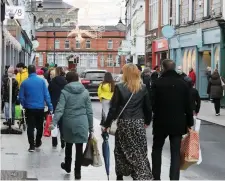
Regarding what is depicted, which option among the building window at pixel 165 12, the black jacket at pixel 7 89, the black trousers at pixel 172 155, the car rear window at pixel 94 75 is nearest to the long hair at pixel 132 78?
the black trousers at pixel 172 155

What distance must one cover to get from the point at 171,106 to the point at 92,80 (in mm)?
24811

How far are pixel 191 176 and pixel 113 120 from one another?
7.32 ft

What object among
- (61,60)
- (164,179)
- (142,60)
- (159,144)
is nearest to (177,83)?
(159,144)

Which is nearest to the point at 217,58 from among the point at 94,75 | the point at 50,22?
the point at 94,75

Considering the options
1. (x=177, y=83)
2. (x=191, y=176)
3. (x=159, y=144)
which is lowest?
(x=191, y=176)

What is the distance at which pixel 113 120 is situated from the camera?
8914 millimetres

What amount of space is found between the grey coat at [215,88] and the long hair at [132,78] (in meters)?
15.2

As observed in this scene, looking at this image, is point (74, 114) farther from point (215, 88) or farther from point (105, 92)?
point (215, 88)

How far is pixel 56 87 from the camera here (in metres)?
13.5

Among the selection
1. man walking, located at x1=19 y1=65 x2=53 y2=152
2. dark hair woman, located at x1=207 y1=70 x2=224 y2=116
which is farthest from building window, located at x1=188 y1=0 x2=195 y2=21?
man walking, located at x1=19 y1=65 x2=53 y2=152

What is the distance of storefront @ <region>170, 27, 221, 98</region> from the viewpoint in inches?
1222

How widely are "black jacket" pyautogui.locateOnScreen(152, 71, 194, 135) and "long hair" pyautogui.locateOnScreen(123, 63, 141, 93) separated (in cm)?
26

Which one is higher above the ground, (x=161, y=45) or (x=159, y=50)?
(x=161, y=45)

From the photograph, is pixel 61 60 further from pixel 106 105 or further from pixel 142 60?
pixel 106 105
